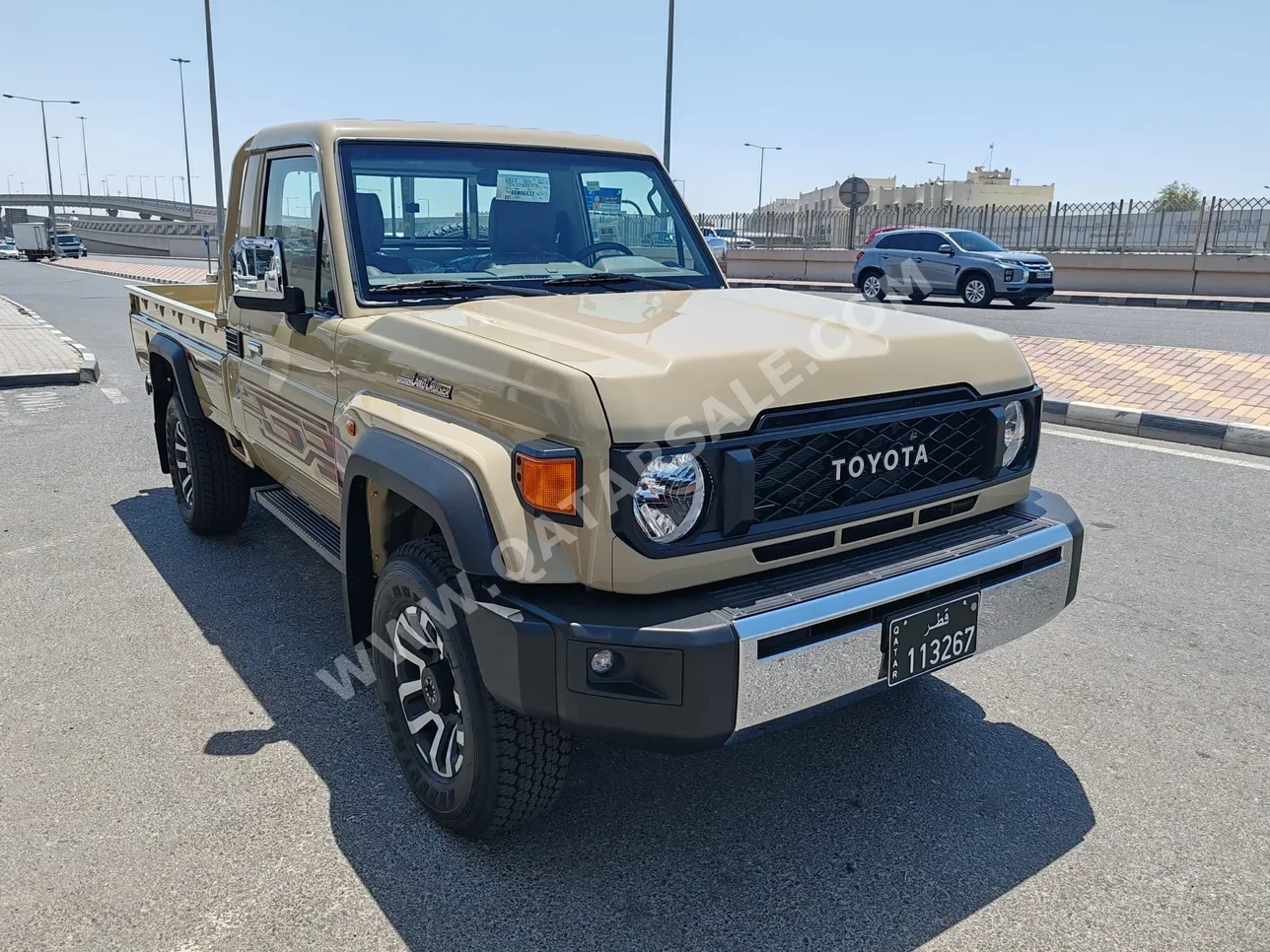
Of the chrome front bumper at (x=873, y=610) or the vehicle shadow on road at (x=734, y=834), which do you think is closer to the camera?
the chrome front bumper at (x=873, y=610)

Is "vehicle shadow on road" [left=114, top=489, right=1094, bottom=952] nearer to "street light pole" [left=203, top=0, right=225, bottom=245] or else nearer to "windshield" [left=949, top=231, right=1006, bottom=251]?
"windshield" [left=949, top=231, right=1006, bottom=251]

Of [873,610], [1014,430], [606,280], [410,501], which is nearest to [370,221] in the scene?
[606,280]

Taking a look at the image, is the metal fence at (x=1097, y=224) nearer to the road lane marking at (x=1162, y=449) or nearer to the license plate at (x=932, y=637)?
the road lane marking at (x=1162, y=449)

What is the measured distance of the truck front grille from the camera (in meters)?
2.67

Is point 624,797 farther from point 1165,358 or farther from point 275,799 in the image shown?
point 1165,358

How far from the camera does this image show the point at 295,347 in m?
3.79

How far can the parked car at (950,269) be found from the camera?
19.0m

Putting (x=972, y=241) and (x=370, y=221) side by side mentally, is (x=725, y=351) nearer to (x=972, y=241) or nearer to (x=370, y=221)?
(x=370, y=221)

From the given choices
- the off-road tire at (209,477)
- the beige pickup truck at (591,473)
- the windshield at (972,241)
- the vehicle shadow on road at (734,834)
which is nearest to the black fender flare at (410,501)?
the beige pickup truck at (591,473)

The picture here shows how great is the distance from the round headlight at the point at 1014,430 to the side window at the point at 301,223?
2.29 meters

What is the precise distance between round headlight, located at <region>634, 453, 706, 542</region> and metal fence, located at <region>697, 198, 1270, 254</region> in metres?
23.7

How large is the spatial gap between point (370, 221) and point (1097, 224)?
86.2 feet

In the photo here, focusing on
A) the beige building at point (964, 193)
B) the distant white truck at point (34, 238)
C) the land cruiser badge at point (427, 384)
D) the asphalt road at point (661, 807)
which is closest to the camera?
the asphalt road at point (661, 807)

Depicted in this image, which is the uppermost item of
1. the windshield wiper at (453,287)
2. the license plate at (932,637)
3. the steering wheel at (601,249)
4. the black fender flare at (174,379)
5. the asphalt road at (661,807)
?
the steering wheel at (601,249)
